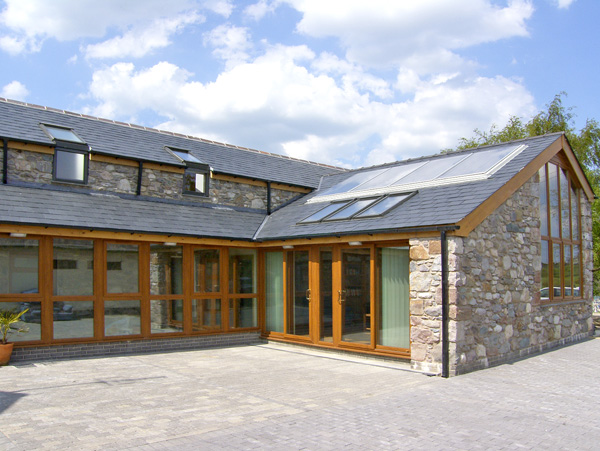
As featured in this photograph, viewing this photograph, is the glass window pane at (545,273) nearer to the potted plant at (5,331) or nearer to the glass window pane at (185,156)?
the glass window pane at (185,156)

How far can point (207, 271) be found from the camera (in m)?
12.8

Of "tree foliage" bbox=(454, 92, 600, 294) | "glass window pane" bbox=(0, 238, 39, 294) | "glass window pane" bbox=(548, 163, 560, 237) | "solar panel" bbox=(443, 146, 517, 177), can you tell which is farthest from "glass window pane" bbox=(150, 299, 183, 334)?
"tree foliage" bbox=(454, 92, 600, 294)

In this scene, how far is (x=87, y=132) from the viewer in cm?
1325

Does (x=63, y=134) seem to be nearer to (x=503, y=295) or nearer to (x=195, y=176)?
(x=195, y=176)

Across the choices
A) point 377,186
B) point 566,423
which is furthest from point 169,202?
point 566,423

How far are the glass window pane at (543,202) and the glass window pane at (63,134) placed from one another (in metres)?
10.8

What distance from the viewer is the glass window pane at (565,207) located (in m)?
13.2

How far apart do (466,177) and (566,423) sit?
19.3 feet

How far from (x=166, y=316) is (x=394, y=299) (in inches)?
207

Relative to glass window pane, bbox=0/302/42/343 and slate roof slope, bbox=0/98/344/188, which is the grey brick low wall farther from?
slate roof slope, bbox=0/98/344/188

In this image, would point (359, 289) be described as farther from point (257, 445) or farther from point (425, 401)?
point (257, 445)

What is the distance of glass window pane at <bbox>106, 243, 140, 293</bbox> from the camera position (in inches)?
441

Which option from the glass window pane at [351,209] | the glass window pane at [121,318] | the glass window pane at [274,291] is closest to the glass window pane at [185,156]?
the glass window pane at [274,291]

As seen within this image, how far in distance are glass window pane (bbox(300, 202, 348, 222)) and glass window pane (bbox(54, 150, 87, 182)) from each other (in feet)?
17.6
